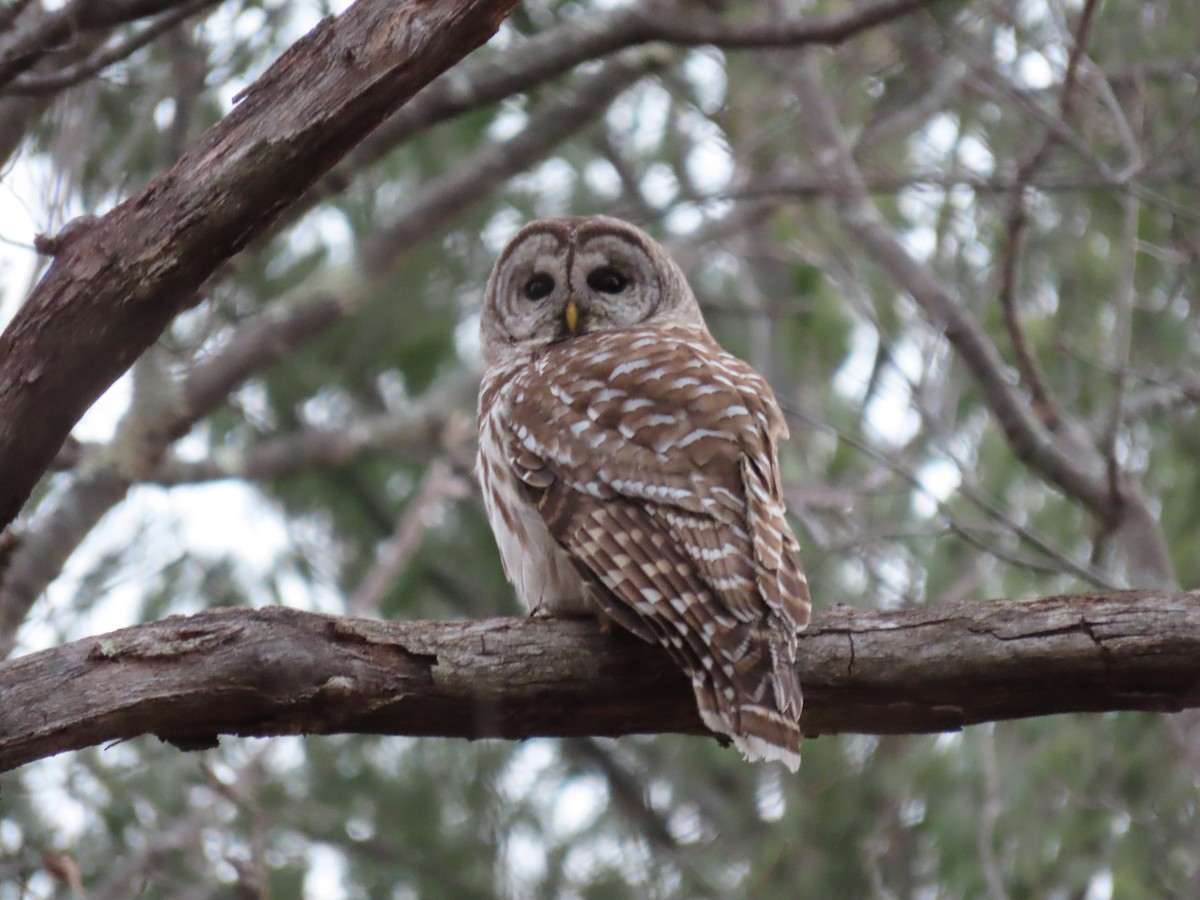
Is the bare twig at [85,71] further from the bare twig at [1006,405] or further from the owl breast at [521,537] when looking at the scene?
the bare twig at [1006,405]

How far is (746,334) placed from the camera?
9602 millimetres

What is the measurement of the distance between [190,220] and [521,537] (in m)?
1.51

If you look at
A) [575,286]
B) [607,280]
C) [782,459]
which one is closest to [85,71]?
[575,286]

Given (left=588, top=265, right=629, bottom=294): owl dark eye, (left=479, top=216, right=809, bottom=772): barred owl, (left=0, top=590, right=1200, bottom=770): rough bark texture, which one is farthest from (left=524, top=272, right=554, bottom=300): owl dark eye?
(left=0, top=590, right=1200, bottom=770): rough bark texture

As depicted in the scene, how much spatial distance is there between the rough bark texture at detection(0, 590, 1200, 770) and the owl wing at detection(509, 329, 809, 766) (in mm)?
124

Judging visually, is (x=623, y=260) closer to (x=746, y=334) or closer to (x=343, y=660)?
(x=343, y=660)

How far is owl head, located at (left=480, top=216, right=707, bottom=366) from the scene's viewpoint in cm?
495

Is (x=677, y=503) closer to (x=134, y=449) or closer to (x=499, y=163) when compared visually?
(x=134, y=449)

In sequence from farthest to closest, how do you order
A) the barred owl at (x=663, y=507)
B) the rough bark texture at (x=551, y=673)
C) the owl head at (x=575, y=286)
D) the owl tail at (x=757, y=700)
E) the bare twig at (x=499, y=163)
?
the bare twig at (x=499, y=163), the owl head at (x=575, y=286), the barred owl at (x=663, y=507), the owl tail at (x=757, y=700), the rough bark texture at (x=551, y=673)

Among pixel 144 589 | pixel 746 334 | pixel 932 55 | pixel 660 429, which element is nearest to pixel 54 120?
pixel 144 589

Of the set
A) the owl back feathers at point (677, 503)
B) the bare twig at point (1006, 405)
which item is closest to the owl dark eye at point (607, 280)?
the owl back feathers at point (677, 503)

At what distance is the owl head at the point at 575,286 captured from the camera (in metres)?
4.95

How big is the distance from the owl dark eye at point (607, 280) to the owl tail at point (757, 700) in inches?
83.7

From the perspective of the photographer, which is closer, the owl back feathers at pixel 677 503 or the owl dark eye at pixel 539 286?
the owl back feathers at pixel 677 503
